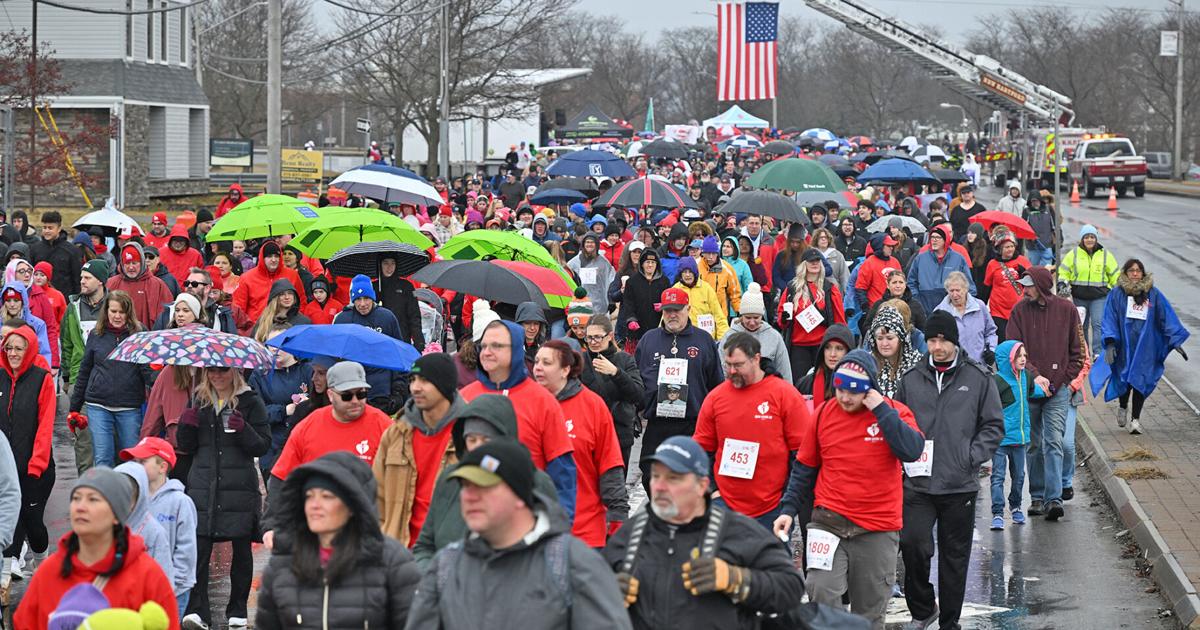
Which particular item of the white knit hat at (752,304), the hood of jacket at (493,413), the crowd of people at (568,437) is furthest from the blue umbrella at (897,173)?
the hood of jacket at (493,413)

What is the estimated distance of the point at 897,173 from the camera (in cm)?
2798

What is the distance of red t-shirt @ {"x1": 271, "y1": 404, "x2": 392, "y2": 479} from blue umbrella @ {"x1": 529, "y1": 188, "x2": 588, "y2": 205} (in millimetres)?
20171

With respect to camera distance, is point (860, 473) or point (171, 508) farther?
point (860, 473)

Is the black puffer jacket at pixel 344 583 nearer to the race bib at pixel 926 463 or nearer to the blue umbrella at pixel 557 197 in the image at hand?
the race bib at pixel 926 463

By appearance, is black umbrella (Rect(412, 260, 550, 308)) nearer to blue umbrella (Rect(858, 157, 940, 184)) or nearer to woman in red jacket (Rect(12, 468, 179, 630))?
woman in red jacket (Rect(12, 468, 179, 630))

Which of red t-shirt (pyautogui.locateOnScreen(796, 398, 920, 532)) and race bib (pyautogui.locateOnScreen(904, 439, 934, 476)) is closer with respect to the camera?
red t-shirt (pyautogui.locateOnScreen(796, 398, 920, 532))

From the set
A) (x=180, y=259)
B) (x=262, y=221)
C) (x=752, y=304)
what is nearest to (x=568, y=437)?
(x=752, y=304)

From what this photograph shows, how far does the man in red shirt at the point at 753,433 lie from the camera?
8.57 metres

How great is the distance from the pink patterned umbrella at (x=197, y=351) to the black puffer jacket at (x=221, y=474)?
26cm

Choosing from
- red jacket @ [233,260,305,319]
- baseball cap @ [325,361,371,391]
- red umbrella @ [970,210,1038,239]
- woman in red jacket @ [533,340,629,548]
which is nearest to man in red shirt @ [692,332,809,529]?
woman in red jacket @ [533,340,629,548]

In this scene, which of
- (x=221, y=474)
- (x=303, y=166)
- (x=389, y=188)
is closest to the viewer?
(x=221, y=474)

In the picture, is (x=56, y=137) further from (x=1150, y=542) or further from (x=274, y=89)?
(x=1150, y=542)

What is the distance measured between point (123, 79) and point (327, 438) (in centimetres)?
3600

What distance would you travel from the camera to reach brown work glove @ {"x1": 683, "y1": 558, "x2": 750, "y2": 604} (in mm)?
5332
